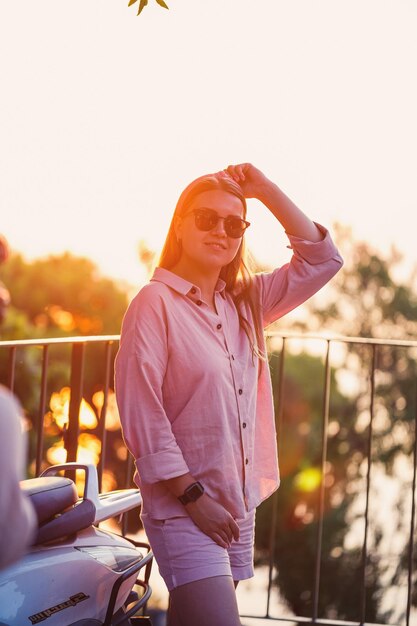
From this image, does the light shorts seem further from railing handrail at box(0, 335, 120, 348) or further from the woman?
railing handrail at box(0, 335, 120, 348)

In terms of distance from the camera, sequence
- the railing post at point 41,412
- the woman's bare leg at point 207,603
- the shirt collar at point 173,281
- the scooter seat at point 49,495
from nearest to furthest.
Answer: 1. the scooter seat at point 49,495
2. the woman's bare leg at point 207,603
3. the shirt collar at point 173,281
4. the railing post at point 41,412

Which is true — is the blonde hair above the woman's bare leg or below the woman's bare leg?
above

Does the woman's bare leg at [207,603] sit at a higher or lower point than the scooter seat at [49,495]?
lower

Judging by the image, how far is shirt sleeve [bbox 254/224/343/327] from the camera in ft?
10.1

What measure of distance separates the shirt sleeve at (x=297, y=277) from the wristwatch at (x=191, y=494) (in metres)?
0.65

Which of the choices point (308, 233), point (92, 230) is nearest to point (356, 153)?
point (92, 230)

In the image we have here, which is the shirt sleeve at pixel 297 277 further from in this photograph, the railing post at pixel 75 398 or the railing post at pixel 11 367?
the railing post at pixel 75 398

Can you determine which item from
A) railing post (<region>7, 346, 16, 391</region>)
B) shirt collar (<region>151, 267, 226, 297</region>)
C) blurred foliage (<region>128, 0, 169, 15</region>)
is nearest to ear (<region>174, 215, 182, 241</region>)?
shirt collar (<region>151, 267, 226, 297</region>)

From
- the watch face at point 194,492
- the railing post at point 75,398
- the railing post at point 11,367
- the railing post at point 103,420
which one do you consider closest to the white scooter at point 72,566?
the watch face at point 194,492

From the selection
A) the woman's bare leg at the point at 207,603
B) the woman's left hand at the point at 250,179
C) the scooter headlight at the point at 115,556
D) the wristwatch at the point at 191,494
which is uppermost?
the woman's left hand at the point at 250,179

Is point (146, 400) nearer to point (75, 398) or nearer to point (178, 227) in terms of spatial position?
point (178, 227)

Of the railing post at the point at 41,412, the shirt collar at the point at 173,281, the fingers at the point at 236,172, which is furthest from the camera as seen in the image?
the railing post at the point at 41,412

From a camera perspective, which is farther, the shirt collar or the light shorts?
the shirt collar

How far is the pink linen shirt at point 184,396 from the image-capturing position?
2.65m
